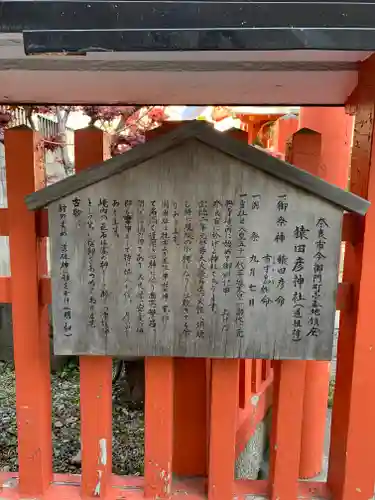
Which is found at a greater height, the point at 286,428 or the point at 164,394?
the point at 164,394

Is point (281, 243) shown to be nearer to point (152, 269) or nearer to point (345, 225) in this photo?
point (345, 225)

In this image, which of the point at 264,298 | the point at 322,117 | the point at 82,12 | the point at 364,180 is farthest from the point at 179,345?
the point at 322,117

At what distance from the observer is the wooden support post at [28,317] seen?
183cm

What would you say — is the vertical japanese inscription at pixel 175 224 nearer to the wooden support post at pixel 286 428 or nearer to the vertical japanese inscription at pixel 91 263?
the vertical japanese inscription at pixel 91 263

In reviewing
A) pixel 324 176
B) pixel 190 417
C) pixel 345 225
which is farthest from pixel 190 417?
pixel 324 176

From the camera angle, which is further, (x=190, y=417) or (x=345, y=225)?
(x=190, y=417)

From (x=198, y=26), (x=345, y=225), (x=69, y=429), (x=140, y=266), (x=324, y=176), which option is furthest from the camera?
(x=69, y=429)

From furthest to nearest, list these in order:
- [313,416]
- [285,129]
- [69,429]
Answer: [285,129], [69,429], [313,416]

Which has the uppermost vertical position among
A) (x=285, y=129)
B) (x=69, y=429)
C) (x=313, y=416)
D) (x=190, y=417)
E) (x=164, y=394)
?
(x=285, y=129)

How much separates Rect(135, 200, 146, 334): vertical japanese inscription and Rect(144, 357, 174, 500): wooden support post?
228 mm

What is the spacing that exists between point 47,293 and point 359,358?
1.29 m

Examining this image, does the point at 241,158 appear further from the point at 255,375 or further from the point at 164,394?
the point at 255,375

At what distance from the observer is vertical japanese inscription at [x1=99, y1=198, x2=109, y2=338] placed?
1.71 m

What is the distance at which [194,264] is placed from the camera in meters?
1.73
